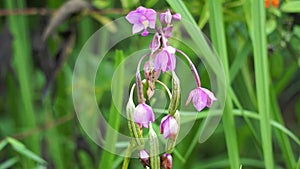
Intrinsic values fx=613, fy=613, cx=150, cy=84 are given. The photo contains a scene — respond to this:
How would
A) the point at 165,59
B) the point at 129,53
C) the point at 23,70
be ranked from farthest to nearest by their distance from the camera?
1. the point at 23,70
2. the point at 129,53
3. the point at 165,59

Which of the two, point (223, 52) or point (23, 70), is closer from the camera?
point (223, 52)

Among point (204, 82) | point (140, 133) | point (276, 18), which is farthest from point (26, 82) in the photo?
point (140, 133)

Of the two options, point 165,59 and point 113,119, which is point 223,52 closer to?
point 113,119

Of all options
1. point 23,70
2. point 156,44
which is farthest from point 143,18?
point 23,70

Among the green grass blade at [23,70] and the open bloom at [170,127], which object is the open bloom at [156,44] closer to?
the open bloom at [170,127]

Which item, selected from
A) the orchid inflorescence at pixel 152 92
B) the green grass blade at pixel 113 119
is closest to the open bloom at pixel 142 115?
the orchid inflorescence at pixel 152 92

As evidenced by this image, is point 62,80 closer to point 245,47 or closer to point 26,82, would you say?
point 26,82

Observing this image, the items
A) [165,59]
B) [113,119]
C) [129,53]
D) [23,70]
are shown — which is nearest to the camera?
[165,59]
